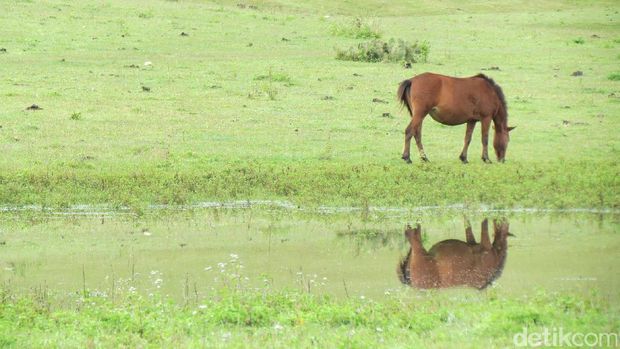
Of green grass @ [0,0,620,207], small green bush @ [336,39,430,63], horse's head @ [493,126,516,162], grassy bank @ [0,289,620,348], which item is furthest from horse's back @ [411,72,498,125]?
small green bush @ [336,39,430,63]

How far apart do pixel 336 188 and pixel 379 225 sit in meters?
2.15

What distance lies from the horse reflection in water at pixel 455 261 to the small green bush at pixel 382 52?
1872cm

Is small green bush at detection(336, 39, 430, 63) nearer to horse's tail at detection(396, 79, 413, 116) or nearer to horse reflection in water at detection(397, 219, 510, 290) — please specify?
horse's tail at detection(396, 79, 413, 116)

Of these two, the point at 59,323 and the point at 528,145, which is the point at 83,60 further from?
the point at 59,323

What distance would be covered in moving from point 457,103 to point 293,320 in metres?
11.1

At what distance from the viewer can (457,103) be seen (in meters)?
20.4

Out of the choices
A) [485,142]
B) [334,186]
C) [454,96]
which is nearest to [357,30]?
[454,96]

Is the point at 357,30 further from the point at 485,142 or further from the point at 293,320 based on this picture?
the point at 293,320

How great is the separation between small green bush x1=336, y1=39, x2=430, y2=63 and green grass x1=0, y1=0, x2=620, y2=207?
19.1 inches

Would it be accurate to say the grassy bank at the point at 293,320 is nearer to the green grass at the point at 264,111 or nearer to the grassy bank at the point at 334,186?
the grassy bank at the point at 334,186

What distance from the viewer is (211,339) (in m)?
9.45

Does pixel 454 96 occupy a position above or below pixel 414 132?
above

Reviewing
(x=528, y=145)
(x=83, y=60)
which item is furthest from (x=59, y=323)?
(x=83, y=60)

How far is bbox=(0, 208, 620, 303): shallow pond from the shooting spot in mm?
12391
